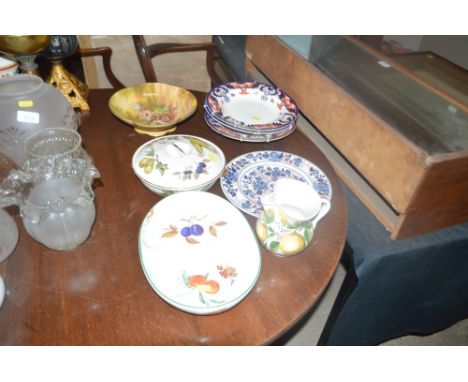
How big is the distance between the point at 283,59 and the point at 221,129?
1.54 feet

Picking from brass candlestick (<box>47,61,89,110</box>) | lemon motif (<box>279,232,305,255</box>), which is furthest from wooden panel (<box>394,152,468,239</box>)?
brass candlestick (<box>47,61,89,110</box>)

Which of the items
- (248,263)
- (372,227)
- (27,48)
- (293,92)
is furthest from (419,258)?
(27,48)

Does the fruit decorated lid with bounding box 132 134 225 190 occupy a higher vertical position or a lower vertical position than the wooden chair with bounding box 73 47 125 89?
higher

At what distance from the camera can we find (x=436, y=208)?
2.97 ft

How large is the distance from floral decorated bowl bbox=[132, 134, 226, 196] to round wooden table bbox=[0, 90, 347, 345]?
0.21 ft

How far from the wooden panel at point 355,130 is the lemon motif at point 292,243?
1.12 ft

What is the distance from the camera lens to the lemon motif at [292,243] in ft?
2.24

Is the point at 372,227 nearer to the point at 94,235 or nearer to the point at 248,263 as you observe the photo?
the point at 248,263

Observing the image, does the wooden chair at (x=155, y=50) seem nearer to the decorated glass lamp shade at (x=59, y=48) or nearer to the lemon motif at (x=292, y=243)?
the decorated glass lamp shade at (x=59, y=48)

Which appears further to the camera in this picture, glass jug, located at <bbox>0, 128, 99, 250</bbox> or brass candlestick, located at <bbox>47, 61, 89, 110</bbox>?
brass candlestick, located at <bbox>47, 61, 89, 110</bbox>

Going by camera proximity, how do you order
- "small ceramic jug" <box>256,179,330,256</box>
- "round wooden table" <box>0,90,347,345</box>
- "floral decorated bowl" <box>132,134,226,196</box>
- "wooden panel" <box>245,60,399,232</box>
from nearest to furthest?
1. "round wooden table" <box>0,90,347,345</box>
2. "small ceramic jug" <box>256,179,330,256</box>
3. "floral decorated bowl" <box>132,134,226,196</box>
4. "wooden panel" <box>245,60,399,232</box>

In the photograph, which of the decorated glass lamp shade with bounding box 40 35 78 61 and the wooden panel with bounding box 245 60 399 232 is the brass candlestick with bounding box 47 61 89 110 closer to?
the decorated glass lamp shade with bounding box 40 35 78 61

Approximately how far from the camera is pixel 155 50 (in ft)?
5.53

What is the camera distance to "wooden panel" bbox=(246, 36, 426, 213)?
844mm
